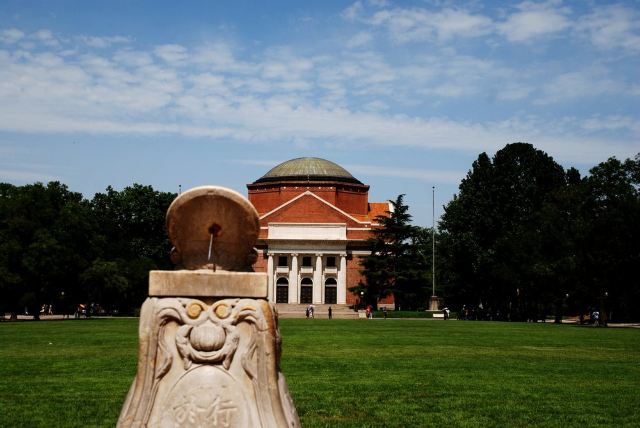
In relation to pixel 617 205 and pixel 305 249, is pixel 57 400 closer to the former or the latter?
pixel 617 205

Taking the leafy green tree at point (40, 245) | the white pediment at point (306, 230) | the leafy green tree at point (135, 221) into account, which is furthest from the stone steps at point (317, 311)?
the leafy green tree at point (40, 245)

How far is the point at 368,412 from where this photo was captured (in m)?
11.4

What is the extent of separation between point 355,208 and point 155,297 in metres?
95.2

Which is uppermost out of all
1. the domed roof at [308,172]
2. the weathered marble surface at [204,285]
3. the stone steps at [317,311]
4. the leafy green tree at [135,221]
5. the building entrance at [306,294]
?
the domed roof at [308,172]

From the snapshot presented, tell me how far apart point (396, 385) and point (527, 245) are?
4695 cm

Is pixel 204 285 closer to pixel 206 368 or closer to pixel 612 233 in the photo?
pixel 206 368

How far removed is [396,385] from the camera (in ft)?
48.0

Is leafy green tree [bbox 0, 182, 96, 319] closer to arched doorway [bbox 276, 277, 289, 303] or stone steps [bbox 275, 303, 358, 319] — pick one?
stone steps [bbox 275, 303, 358, 319]

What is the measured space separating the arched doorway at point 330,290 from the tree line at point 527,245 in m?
10.8

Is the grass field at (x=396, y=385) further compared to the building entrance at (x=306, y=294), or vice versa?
the building entrance at (x=306, y=294)

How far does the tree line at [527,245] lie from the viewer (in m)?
48.9

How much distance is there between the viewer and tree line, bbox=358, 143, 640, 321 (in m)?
48.9

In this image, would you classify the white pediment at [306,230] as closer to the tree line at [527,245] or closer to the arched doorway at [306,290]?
the arched doorway at [306,290]

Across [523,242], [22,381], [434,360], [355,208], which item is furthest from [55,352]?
[355,208]
